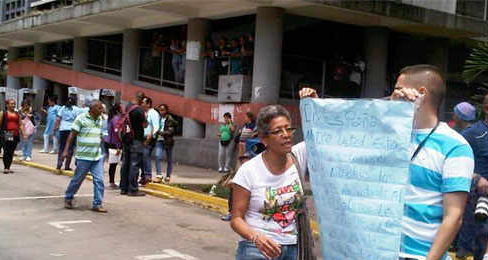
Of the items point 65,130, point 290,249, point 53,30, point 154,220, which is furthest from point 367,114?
point 53,30

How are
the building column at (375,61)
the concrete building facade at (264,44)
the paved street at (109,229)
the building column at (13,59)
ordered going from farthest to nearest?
the building column at (13,59) → the building column at (375,61) → the concrete building facade at (264,44) → the paved street at (109,229)

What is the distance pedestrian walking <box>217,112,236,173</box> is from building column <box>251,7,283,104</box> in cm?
89

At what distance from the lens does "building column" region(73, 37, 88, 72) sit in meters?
24.8

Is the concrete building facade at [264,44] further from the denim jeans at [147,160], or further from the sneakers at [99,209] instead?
the sneakers at [99,209]

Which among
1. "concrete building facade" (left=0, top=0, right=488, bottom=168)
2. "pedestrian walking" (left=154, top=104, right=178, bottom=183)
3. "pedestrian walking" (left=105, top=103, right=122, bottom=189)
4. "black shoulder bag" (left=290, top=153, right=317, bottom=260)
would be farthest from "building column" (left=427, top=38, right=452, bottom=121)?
"black shoulder bag" (left=290, top=153, right=317, bottom=260)

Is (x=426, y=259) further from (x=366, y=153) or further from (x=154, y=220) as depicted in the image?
(x=154, y=220)

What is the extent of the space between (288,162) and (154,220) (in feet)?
18.6

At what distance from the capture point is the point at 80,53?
24938mm

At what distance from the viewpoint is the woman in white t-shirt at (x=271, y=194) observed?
136 inches

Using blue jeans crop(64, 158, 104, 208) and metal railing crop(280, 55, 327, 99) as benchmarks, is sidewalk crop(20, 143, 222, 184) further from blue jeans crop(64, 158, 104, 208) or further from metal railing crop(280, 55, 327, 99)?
blue jeans crop(64, 158, 104, 208)

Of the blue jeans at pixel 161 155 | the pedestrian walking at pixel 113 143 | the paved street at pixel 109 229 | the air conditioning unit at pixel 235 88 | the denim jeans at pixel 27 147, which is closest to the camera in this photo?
the paved street at pixel 109 229

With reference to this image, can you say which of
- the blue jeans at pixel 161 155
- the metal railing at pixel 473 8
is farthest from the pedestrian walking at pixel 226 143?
the metal railing at pixel 473 8

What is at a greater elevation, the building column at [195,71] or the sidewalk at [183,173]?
the building column at [195,71]

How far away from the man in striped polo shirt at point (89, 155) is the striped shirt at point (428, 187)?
7.07 m
